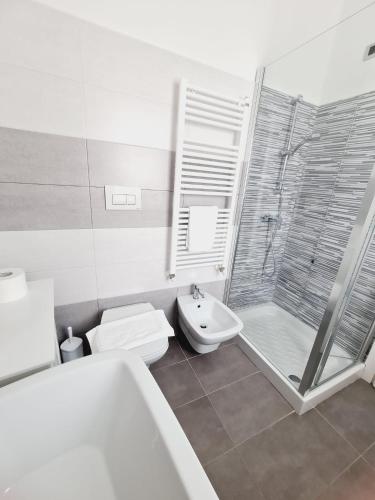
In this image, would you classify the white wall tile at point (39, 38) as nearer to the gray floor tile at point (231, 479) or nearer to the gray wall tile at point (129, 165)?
the gray wall tile at point (129, 165)

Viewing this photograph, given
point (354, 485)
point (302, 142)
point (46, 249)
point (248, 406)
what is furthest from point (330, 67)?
point (354, 485)

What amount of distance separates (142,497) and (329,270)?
6.44ft

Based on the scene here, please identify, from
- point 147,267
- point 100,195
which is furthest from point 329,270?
point 100,195

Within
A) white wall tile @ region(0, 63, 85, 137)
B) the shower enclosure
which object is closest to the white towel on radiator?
the shower enclosure

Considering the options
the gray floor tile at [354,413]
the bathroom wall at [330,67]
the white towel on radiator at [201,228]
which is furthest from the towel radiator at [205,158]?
the gray floor tile at [354,413]

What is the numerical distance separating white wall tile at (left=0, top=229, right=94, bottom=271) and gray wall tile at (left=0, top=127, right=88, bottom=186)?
0.93ft

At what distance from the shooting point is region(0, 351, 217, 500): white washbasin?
53 cm

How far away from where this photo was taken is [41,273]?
1246 mm

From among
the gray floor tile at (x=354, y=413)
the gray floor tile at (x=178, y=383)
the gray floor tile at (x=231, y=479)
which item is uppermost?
the gray floor tile at (x=354, y=413)

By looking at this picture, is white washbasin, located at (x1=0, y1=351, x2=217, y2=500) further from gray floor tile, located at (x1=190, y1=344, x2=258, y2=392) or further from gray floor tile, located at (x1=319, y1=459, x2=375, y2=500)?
gray floor tile, located at (x1=319, y1=459, x2=375, y2=500)

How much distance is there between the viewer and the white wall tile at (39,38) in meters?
0.92

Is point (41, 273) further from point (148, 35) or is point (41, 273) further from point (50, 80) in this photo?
point (148, 35)

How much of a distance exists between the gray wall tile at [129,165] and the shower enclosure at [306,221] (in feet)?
2.22

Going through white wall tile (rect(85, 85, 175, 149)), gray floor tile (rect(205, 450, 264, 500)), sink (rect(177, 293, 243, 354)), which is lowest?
gray floor tile (rect(205, 450, 264, 500))
